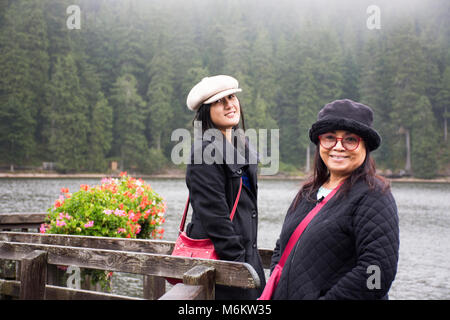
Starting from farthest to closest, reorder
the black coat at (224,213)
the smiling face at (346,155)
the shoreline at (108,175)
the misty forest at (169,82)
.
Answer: the misty forest at (169,82), the shoreline at (108,175), the black coat at (224,213), the smiling face at (346,155)

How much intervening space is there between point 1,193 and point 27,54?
101 feet

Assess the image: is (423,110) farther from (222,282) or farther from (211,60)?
(222,282)

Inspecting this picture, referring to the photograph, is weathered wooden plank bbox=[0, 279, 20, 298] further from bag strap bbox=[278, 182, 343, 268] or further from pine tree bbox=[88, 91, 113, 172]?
pine tree bbox=[88, 91, 113, 172]

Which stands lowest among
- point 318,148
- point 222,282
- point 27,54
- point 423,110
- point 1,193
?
point 1,193

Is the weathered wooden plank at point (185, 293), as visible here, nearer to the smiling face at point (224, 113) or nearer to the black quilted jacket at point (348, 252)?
the black quilted jacket at point (348, 252)

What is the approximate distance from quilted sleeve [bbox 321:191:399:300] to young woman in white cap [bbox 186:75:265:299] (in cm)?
70

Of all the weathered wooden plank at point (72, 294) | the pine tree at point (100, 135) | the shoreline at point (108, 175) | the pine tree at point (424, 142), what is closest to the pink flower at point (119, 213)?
the weathered wooden plank at point (72, 294)

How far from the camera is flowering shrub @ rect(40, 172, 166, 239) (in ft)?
16.3

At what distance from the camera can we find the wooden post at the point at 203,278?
2316mm

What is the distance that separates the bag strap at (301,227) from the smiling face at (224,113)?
2.84 ft

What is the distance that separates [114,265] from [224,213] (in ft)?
2.69

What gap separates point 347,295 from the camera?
1.99 m

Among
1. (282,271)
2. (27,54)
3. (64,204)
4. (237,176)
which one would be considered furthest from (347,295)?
(27,54)

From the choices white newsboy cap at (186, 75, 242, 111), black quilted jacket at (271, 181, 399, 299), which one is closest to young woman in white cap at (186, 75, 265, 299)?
white newsboy cap at (186, 75, 242, 111)
